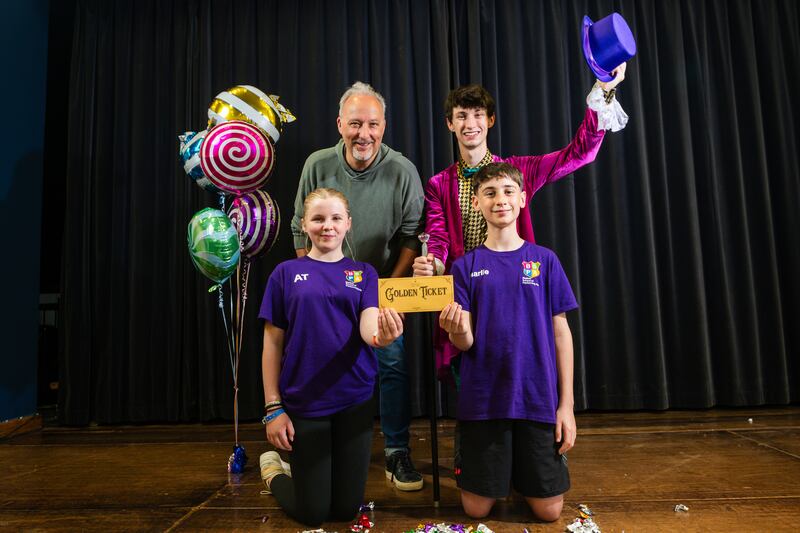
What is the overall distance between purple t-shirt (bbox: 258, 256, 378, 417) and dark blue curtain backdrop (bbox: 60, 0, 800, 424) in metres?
1.37

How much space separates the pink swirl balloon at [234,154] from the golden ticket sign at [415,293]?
3.43ft

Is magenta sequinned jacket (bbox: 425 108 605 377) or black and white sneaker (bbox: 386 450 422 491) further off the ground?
magenta sequinned jacket (bbox: 425 108 605 377)

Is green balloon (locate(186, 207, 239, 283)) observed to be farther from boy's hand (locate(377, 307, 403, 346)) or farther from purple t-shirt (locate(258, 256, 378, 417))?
boy's hand (locate(377, 307, 403, 346))

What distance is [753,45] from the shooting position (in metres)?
3.04

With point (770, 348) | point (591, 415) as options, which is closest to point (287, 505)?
point (591, 415)

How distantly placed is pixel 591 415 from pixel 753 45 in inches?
101

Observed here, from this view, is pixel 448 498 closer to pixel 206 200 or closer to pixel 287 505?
pixel 287 505

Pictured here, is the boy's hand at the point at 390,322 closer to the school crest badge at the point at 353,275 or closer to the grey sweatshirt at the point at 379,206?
the school crest badge at the point at 353,275

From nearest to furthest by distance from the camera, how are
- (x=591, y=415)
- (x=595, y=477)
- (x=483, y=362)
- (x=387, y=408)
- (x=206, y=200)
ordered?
(x=483, y=362) → (x=595, y=477) → (x=387, y=408) → (x=591, y=415) → (x=206, y=200)

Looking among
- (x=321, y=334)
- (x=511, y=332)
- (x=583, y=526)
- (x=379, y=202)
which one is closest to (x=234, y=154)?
(x=379, y=202)

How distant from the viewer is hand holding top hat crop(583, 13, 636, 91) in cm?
148

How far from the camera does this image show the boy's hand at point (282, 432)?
56.5 inches

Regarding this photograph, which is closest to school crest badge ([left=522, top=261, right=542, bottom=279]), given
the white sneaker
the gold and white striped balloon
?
the white sneaker

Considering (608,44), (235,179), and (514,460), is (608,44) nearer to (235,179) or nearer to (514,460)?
(514,460)
